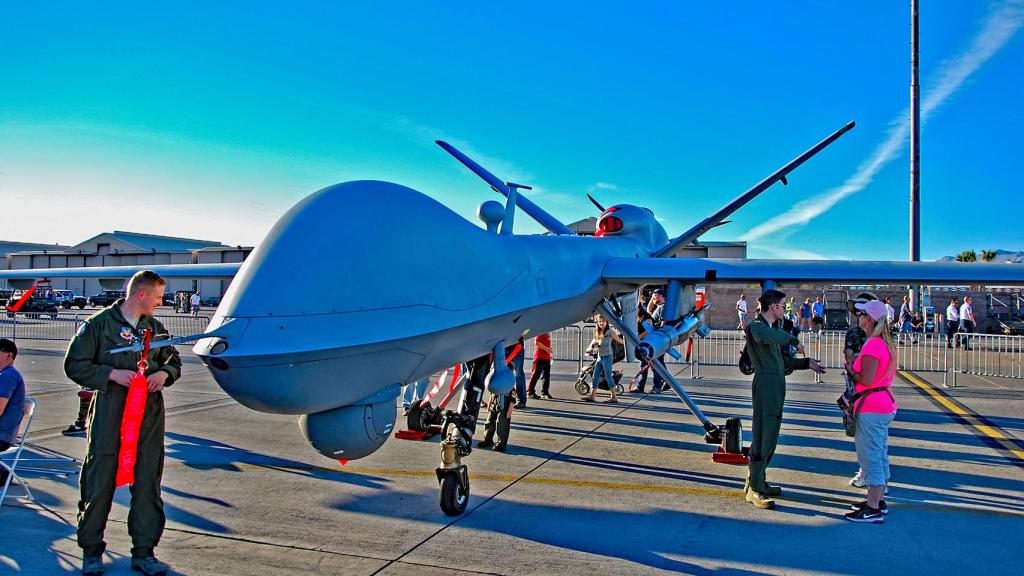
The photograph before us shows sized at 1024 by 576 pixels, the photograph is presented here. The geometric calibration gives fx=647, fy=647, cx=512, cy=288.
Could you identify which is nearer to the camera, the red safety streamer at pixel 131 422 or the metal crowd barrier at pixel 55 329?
the red safety streamer at pixel 131 422

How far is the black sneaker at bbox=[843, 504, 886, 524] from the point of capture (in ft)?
17.2

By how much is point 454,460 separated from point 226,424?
16.7ft

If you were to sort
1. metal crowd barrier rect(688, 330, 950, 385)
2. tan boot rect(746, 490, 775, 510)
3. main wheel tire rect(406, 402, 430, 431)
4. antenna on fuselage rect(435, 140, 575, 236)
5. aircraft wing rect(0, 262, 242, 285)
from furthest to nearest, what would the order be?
metal crowd barrier rect(688, 330, 950, 385)
antenna on fuselage rect(435, 140, 575, 236)
aircraft wing rect(0, 262, 242, 285)
main wheel tire rect(406, 402, 430, 431)
tan boot rect(746, 490, 775, 510)

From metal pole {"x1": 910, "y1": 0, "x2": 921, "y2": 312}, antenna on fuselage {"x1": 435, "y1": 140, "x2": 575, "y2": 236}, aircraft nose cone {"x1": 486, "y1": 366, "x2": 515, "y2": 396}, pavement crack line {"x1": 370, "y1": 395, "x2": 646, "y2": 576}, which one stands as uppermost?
metal pole {"x1": 910, "y1": 0, "x2": 921, "y2": 312}

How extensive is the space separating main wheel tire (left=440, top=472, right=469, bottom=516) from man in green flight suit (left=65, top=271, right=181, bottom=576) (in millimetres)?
2012

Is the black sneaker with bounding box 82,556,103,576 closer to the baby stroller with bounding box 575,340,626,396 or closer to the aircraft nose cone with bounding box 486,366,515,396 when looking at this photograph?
the aircraft nose cone with bounding box 486,366,515,396

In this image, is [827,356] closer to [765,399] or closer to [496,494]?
[765,399]

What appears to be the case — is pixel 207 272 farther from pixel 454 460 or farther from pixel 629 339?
pixel 629 339

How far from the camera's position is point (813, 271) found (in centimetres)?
654

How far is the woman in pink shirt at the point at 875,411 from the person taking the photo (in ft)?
17.3

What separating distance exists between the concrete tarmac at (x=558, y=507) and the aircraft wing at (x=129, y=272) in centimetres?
202

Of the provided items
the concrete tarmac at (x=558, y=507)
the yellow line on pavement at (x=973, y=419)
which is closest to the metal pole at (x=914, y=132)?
the yellow line on pavement at (x=973, y=419)

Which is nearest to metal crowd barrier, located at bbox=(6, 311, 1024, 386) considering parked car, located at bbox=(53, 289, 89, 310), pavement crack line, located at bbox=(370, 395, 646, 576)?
pavement crack line, located at bbox=(370, 395, 646, 576)

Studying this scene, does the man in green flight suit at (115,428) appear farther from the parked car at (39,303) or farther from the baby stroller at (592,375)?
the parked car at (39,303)
